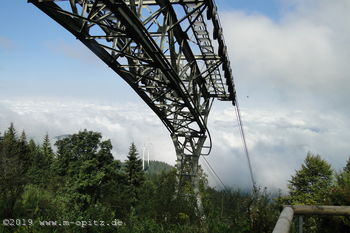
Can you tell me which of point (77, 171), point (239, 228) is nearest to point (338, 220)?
point (239, 228)

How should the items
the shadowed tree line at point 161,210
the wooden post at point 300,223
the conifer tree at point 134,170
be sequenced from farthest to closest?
1. the conifer tree at point 134,170
2. the shadowed tree line at point 161,210
3. the wooden post at point 300,223

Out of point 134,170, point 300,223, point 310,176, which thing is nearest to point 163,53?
point 300,223

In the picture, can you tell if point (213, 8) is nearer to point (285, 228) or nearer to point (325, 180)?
point (285, 228)

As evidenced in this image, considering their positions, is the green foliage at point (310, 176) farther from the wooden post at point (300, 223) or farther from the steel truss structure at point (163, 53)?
the wooden post at point (300, 223)

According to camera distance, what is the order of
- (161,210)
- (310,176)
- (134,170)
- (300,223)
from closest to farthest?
(300,223) → (161,210) → (310,176) → (134,170)

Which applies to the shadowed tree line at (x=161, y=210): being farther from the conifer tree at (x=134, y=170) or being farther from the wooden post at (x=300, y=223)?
the conifer tree at (x=134, y=170)

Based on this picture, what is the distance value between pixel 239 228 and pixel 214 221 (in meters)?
0.97

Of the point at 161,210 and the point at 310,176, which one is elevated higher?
the point at 310,176

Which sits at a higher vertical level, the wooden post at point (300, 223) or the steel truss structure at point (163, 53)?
the steel truss structure at point (163, 53)

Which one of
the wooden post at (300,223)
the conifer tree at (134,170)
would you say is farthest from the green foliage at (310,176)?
the wooden post at (300,223)

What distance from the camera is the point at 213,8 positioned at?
725 centimetres

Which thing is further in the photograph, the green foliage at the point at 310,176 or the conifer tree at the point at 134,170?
the conifer tree at the point at 134,170

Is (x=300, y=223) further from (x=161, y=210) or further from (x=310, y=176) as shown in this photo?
(x=310, y=176)

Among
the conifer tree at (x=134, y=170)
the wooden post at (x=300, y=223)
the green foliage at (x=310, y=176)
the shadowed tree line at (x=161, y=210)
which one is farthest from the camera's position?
the conifer tree at (x=134, y=170)
